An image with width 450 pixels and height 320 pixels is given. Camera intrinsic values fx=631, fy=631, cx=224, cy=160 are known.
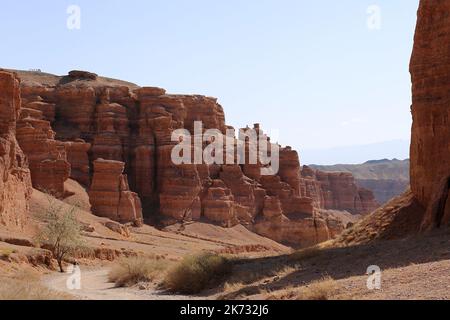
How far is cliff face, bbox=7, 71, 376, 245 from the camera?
60375 mm

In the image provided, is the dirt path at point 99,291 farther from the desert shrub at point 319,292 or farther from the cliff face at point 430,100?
the cliff face at point 430,100

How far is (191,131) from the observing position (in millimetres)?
77250

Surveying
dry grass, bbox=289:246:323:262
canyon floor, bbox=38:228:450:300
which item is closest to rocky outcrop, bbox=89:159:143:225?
canyon floor, bbox=38:228:450:300

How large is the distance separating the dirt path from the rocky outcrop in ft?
97.4

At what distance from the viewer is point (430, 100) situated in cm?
2514

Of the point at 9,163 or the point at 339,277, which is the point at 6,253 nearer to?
the point at 9,163

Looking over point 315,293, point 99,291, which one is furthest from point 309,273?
point 99,291

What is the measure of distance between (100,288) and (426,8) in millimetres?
17163

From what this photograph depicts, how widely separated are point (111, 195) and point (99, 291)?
38.8 m

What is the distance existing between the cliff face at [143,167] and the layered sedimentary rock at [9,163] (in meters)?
16.6

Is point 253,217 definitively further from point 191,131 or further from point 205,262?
point 205,262

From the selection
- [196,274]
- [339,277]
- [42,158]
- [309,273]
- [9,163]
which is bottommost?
[196,274]

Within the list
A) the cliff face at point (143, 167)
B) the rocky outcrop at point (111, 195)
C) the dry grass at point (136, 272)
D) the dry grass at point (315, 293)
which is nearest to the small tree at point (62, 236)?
the dry grass at point (136, 272)
